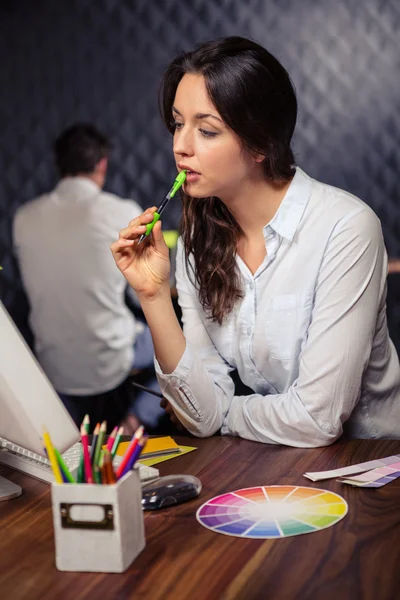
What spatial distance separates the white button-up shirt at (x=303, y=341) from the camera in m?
1.65

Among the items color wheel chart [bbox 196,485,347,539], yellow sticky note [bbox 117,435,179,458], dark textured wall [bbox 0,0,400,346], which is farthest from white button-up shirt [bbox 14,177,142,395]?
color wheel chart [bbox 196,485,347,539]

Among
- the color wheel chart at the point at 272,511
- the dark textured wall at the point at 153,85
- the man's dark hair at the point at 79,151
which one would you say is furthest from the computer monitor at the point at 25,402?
the dark textured wall at the point at 153,85

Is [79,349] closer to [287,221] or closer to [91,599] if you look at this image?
[287,221]

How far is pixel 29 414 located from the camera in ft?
3.97

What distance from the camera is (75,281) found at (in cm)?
371

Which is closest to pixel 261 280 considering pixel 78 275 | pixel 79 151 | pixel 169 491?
pixel 169 491

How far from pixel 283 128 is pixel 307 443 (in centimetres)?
71

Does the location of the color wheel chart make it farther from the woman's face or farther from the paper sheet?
the woman's face

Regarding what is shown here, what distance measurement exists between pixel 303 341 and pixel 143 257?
1.31ft

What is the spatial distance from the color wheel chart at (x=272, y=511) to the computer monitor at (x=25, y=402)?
252mm

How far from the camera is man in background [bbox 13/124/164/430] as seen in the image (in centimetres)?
368

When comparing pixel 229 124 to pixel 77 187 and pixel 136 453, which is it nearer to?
pixel 136 453

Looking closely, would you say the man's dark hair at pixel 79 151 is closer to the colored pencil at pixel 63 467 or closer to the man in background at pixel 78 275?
the man in background at pixel 78 275

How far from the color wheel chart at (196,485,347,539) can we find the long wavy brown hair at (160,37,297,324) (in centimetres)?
63
